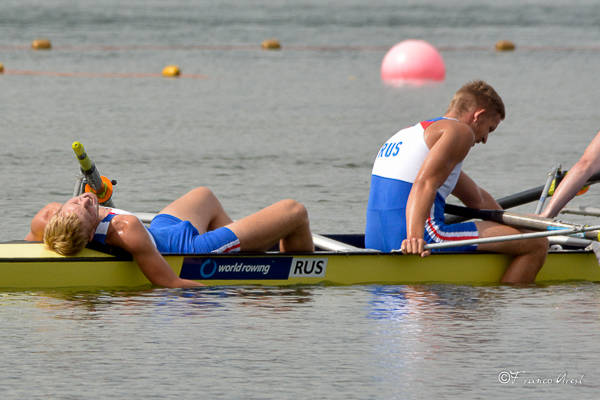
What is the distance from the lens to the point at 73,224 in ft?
26.7

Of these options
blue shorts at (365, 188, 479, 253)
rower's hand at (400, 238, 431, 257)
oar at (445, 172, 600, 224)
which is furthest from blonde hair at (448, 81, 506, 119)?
oar at (445, 172, 600, 224)

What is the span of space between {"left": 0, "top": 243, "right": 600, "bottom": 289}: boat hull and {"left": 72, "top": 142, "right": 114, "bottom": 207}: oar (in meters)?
0.95

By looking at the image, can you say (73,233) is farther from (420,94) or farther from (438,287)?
(420,94)

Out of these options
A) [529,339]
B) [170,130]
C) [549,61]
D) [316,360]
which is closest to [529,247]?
[529,339]

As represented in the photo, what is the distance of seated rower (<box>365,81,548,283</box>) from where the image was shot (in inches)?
334

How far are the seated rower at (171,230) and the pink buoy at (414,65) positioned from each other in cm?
1933

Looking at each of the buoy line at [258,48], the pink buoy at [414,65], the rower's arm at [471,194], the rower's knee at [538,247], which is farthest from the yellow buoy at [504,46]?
the rower's knee at [538,247]

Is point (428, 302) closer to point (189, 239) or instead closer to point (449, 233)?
point (449, 233)

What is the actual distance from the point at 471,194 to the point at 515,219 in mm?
450

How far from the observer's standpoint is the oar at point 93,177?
366 inches

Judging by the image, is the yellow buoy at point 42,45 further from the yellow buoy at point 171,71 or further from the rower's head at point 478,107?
the rower's head at point 478,107

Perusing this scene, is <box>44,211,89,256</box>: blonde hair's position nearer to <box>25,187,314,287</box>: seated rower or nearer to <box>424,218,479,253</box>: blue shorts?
<box>25,187,314,287</box>: seated rower

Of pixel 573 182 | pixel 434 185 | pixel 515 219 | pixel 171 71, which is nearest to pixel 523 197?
pixel 573 182

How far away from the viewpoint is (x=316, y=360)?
278 inches
